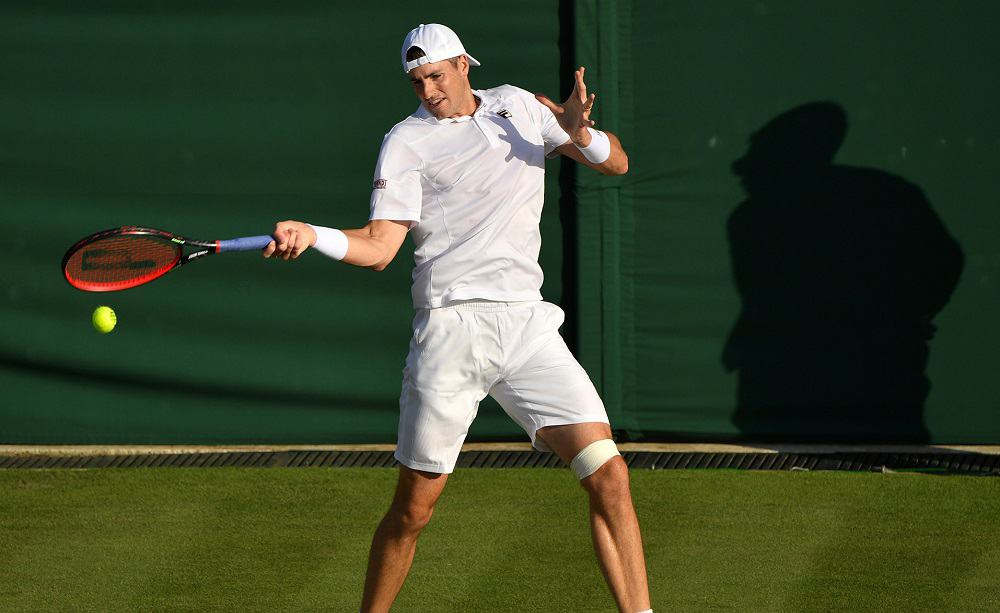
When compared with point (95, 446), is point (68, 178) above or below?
above

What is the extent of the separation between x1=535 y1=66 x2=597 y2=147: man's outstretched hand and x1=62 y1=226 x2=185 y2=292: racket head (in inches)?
40.6

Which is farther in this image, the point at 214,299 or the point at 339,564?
the point at 214,299

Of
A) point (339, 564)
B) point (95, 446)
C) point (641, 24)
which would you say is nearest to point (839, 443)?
point (641, 24)

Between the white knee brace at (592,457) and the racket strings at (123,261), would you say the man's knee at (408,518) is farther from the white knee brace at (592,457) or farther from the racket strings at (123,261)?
the racket strings at (123,261)

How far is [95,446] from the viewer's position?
21.5ft

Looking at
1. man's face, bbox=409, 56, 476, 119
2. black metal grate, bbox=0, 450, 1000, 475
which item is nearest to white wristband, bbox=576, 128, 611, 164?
man's face, bbox=409, 56, 476, 119

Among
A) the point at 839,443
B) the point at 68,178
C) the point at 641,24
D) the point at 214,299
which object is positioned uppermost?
the point at 641,24

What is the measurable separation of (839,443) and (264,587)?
286 cm

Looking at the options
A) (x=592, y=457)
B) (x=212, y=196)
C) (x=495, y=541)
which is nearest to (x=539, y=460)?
(x=495, y=541)

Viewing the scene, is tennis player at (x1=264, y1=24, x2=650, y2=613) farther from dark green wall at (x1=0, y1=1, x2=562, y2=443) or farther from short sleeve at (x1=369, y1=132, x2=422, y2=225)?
dark green wall at (x1=0, y1=1, x2=562, y2=443)

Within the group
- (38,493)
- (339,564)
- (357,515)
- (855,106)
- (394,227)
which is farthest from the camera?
(855,106)

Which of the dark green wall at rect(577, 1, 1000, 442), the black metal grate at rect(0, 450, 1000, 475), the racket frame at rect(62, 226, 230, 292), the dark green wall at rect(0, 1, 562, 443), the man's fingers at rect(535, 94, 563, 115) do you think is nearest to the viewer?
the racket frame at rect(62, 226, 230, 292)

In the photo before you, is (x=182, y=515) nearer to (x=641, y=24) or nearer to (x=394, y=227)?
(x=394, y=227)

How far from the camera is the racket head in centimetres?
382
